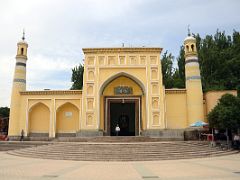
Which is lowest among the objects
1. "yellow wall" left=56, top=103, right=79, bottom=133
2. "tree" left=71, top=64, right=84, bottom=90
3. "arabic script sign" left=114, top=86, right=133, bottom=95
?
"yellow wall" left=56, top=103, right=79, bottom=133

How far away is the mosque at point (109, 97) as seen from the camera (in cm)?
2150

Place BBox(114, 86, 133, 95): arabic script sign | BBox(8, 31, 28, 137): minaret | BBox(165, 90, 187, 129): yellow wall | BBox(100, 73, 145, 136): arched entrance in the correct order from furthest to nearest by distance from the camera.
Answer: BBox(114, 86, 133, 95): arabic script sign < BBox(100, 73, 145, 136): arched entrance < BBox(8, 31, 28, 137): minaret < BBox(165, 90, 187, 129): yellow wall

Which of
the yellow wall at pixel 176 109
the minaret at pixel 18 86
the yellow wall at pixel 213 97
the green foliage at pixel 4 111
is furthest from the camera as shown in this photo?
the green foliage at pixel 4 111

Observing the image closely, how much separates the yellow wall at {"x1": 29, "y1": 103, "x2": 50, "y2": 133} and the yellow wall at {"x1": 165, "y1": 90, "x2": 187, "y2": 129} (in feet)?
33.4

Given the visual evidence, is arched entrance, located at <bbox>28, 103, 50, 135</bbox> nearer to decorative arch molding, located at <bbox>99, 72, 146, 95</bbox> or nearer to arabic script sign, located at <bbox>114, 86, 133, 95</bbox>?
decorative arch molding, located at <bbox>99, 72, 146, 95</bbox>

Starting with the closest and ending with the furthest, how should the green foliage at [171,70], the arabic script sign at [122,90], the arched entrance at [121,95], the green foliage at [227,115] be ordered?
the green foliage at [227,115] → the arched entrance at [121,95] → the arabic script sign at [122,90] → the green foliage at [171,70]

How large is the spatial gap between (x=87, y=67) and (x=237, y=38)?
1653 centimetres

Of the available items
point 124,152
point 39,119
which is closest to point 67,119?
point 39,119

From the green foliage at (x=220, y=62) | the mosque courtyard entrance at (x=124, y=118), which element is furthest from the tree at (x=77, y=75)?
the green foliage at (x=220, y=62)

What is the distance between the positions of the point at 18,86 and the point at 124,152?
1371 cm

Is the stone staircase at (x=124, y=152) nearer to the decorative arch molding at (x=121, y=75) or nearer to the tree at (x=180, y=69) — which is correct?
the decorative arch molding at (x=121, y=75)

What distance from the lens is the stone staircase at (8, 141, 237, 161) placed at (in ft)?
40.9

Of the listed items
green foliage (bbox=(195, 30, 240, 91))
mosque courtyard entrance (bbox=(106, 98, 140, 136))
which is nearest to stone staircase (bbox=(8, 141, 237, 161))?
mosque courtyard entrance (bbox=(106, 98, 140, 136))

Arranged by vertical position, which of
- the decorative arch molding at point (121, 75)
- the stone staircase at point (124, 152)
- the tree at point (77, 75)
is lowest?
the stone staircase at point (124, 152)
